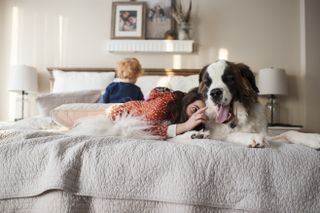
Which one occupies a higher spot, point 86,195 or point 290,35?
point 290,35

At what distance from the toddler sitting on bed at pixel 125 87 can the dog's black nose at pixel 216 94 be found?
3.52 feet

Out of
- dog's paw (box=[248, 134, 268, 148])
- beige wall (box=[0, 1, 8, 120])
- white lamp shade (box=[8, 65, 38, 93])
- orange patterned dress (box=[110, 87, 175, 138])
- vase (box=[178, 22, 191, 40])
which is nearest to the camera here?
dog's paw (box=[248, 134, 268, 148])

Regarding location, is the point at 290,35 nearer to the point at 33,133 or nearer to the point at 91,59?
the point at 91,59

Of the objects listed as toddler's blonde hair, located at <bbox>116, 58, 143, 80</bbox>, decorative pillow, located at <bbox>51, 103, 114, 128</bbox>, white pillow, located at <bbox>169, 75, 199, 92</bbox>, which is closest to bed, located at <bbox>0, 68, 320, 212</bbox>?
decorative pillow, located at <bbox>51, 103, 114, 128</bbox>

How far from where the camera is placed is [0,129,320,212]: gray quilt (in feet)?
2.30

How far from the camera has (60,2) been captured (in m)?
3.28

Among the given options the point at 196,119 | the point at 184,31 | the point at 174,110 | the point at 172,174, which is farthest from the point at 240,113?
the point at 184,31

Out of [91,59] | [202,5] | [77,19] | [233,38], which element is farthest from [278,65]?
[77,19]

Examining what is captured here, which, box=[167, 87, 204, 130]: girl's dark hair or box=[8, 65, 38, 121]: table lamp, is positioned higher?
box=[8, 65, 38, 121]: table lamp

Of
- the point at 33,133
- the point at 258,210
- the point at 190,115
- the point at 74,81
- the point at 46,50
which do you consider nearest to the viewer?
the point at 258,210

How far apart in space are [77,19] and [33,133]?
2.62m

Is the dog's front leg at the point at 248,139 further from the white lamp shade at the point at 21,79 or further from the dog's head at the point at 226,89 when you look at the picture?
the white lamp shade at the point at 21,79

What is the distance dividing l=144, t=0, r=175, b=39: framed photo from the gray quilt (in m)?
2.48

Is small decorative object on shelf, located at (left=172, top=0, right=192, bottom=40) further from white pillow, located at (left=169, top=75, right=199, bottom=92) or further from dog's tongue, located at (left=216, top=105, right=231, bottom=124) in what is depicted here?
dog's tongue, located at (left=216, top=105, right=231, bottom=124)
